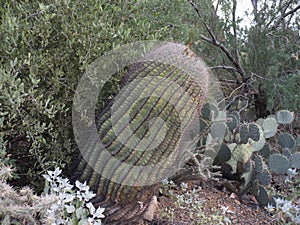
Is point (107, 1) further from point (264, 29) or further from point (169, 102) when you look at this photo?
point (264, 29)

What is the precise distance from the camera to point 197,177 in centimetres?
242

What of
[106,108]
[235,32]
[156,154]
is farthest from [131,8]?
[235,32]

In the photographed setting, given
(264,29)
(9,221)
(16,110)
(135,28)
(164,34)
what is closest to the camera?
(9,221)

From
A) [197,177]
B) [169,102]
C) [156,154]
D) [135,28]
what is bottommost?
[197,177]

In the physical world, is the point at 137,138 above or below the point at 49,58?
below

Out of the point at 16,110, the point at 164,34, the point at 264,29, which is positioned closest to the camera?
the point at 16,110

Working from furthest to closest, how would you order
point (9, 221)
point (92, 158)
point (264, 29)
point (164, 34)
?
1. point (264, 29)
2. point (164, 34)
3. point (92, 158)
4. point (9, 221)

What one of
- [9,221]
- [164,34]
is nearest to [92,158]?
[9,221]

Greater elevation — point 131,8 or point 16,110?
point 131,8

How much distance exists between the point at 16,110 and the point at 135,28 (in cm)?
85

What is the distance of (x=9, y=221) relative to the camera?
53.4 inches

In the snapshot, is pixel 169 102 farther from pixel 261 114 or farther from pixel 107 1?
pixel 261 114

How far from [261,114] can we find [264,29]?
808mm

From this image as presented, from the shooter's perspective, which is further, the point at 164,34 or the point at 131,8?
the point at 164,34
